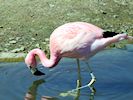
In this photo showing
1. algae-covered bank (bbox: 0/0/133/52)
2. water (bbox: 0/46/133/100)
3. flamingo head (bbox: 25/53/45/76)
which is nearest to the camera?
water (bbox: 0/46/133/100)

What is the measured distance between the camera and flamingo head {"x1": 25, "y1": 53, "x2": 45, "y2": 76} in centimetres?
559

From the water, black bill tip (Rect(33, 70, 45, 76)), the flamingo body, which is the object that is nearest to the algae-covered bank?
the water

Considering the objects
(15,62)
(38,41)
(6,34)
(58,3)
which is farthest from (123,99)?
(58,3)

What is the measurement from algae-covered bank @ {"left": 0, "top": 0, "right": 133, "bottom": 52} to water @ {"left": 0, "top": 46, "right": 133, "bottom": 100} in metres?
0.81

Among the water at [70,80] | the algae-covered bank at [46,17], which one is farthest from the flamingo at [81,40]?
the algae-covered bank at [46,17]

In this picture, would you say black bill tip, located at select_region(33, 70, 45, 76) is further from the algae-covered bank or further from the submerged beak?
the algae-covered bank

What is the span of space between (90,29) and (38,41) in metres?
1.79

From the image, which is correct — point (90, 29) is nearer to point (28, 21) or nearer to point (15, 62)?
point (15, 62)

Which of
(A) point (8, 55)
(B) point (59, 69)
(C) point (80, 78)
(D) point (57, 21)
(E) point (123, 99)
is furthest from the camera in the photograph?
(D) point (57, 21)

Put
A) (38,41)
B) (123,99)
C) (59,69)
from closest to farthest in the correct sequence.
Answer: (123,99) → (59,69) → (38,41)

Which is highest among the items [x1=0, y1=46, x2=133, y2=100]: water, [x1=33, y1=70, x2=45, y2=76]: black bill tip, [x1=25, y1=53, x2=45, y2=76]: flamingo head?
[x1=25, y1=53, x2=45, y2=76]: flamingo head

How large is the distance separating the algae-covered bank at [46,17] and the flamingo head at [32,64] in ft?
3.87

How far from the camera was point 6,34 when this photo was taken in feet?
23.7

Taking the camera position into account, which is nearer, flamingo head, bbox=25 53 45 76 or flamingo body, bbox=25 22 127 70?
flamingo body, bbox=25 22 127 70
